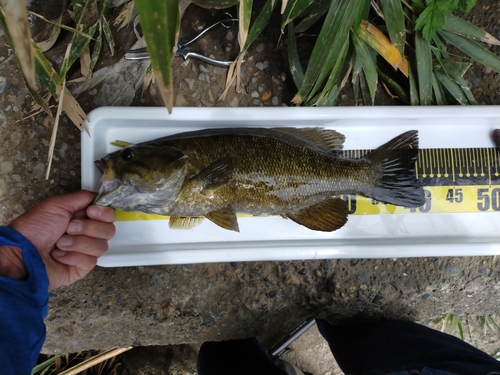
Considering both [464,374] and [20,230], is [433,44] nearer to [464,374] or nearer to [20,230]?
[464,374]

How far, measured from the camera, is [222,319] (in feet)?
6.93

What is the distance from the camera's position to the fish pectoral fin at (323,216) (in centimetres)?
178

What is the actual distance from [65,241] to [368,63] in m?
1.67

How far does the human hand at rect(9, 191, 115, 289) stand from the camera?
1621 millimetres

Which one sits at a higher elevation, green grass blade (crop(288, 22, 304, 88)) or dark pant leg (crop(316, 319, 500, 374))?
green grass blade (crop(288, 22, 304, 88))

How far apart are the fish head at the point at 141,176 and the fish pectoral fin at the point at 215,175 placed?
0.26 ft

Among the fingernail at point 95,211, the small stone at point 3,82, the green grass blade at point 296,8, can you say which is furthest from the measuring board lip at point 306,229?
the small stone at point 3,82

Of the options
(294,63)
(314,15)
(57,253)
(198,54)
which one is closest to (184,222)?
(57,253)

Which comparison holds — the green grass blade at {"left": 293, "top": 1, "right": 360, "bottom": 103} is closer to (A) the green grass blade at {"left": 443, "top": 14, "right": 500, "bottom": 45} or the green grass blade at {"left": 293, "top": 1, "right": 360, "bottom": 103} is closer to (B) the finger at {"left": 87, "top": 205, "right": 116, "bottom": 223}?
(A) the green grass blade at {"left": 443, "top": 14, "right": 500, "bottom": 45}

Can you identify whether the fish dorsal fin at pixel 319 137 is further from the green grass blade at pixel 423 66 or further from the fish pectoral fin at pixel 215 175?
the green grass blade at pixel 423 66

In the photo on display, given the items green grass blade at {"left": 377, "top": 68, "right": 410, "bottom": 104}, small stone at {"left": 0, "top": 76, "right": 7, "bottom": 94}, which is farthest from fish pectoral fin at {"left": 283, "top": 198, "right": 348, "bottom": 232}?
small stone at {"left": 0, "top": 76, "right": 7, "bottom": 94}

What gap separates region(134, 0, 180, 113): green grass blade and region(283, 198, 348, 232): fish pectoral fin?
972mm

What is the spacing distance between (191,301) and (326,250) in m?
0.79

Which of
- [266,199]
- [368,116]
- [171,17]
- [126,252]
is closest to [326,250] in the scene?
[266,199]
